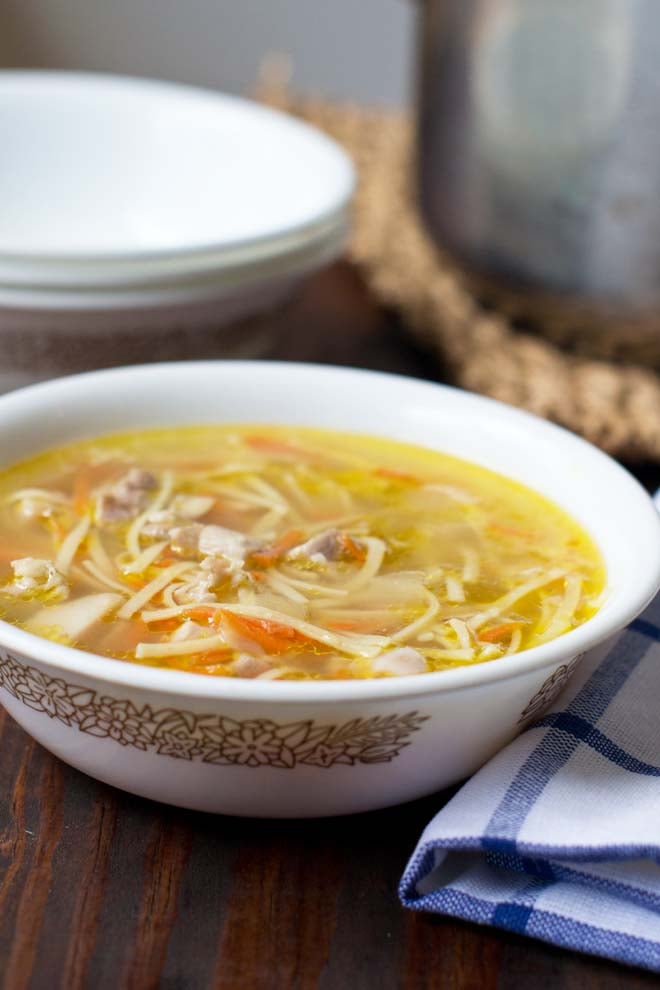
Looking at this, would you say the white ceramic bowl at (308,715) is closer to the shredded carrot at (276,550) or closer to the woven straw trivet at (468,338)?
the shredded carrot at (276,550)

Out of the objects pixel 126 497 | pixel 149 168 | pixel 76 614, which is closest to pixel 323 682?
pixel 76 614

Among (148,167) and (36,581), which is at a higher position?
(36,581)

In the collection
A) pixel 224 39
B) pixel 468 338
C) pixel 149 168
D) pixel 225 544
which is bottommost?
pixel 224 39

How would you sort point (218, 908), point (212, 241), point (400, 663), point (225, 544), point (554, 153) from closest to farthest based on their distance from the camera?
point (218, 908)
point (400, 663)
point (225, 544)
point (212, 241)
point (554, 153)

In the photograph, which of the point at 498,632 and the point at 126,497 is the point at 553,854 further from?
the point at 126,497

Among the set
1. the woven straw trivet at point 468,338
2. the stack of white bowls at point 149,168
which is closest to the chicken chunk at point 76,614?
the stack of white bowls at point 149,168

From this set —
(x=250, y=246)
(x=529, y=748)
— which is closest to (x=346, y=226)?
(x=250, y=246)
